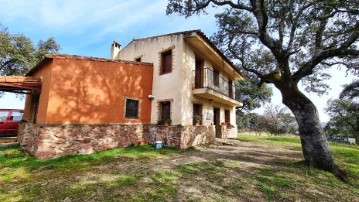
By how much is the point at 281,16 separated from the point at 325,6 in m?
2.11

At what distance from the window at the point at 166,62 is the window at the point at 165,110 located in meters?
2.04

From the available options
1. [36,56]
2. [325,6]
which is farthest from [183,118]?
[36,56]

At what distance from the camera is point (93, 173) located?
21.8 feet

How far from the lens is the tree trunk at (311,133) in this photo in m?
8.00

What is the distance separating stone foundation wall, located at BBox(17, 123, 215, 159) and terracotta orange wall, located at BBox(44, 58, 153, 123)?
1.36ft

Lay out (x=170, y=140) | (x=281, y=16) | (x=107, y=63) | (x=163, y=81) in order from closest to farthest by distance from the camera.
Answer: (x=281, y=16) < (x=107, y=63) < (x=170, y=140) < (x=163, y=81)

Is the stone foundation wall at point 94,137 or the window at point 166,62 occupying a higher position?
the window at point 166,62

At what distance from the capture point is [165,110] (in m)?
12.8

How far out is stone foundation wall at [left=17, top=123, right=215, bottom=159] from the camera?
28.1 ft

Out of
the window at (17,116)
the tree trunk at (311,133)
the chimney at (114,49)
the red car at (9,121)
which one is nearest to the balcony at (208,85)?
the tree trunk at (311,133)

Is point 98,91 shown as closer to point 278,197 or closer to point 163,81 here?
point 163,81

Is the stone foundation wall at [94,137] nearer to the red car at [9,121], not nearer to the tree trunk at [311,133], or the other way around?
the red car at [9,121]

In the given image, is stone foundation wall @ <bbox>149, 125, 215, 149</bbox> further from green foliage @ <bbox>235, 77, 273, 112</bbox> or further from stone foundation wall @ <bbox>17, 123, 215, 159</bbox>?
green foliage @ <bbox>235, 77, 273, 112</bbox>

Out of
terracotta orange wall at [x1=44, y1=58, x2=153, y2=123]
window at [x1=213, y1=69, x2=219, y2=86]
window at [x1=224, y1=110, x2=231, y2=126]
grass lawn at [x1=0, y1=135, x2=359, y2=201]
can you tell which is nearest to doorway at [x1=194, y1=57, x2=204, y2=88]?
window at [x1=213, y1=69, x2=219, y2=86]
